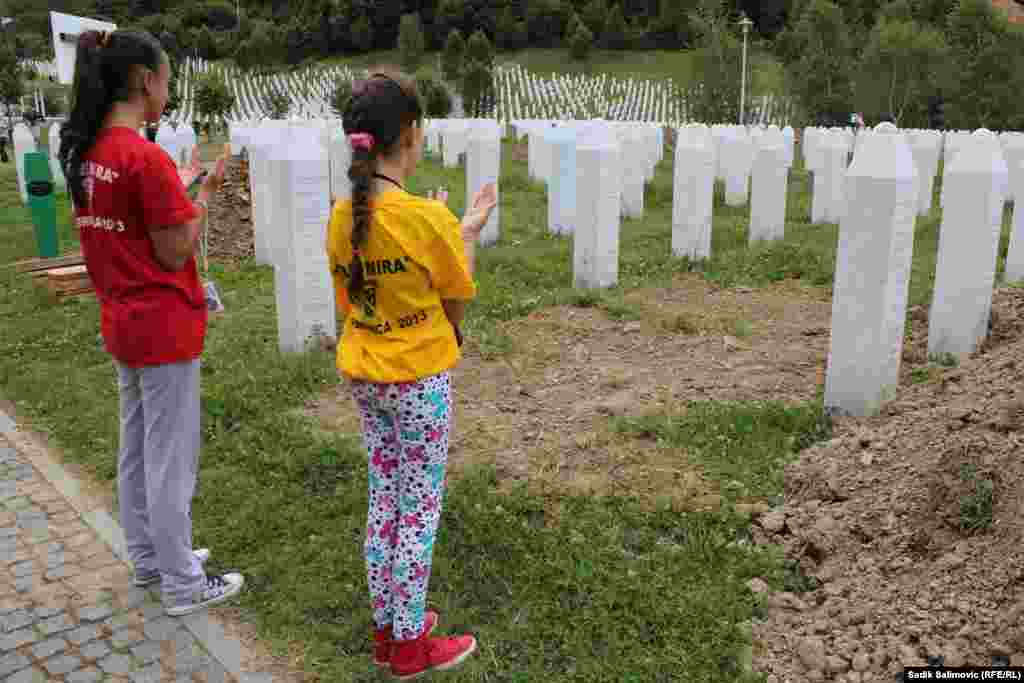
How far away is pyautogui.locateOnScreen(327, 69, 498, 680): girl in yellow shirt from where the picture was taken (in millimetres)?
2561

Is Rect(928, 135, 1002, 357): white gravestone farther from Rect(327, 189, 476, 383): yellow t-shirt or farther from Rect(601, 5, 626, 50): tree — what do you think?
Rect(601, 5, 626, 50): tree

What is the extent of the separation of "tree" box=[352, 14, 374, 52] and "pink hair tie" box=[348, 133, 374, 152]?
7859 centimetres

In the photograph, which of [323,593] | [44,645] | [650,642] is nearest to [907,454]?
[650,642]

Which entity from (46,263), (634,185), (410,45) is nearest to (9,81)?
(410,45)

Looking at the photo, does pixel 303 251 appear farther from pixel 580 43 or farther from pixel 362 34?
pixel 362 34

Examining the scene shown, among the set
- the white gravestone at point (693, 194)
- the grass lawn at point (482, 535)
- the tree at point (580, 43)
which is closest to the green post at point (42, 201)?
the grass lawn at point (482, 535)

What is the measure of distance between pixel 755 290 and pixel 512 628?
15.2ft

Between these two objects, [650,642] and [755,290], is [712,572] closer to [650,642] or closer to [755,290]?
[650,642]

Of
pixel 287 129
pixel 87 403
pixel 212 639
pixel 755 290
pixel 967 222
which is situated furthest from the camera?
pixel 755 290

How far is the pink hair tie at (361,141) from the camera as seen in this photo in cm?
252

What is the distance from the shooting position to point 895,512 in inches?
129

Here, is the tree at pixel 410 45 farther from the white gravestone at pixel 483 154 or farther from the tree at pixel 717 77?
the white gravestone at pixel 483 154

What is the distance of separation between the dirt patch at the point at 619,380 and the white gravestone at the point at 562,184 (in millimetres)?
2988

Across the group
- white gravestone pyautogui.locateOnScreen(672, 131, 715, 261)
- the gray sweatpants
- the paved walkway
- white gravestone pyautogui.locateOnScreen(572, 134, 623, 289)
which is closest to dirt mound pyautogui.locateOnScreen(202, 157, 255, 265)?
white gravestone pyautogui.locateOnScreen(572, 134, 623, 289)
